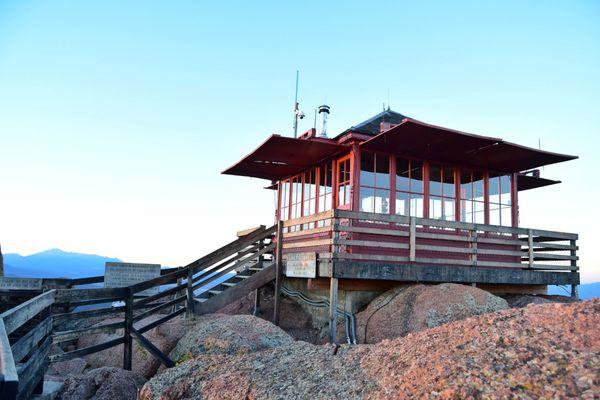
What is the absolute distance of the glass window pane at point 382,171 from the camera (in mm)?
12422

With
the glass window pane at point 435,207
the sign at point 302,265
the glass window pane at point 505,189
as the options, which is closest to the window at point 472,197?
the glass window pane at point 435,207

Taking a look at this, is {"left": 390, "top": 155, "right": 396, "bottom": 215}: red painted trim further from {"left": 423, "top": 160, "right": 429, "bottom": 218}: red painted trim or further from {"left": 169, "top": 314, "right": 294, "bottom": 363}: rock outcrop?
{"left": 169, "top": 314, "right": 294, "bottom": 363}: rock outcrop

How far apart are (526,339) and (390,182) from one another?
7.98 m

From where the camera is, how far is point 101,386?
709cm

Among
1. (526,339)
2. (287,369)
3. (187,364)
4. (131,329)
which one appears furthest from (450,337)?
(131,329)

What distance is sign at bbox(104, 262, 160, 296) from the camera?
11.7 m

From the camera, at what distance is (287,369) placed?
582 centimetres

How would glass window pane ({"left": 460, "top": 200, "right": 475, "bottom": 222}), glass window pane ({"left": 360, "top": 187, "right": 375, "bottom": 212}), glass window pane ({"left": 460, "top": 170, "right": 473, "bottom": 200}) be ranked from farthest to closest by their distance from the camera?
glass window pane ({"left": 460, "top": 170, "right": 473, "bottom": 200}) < glass window pane ({"left": 460, "top": 200, "right": 475, "bottom": 222}) < glass window pane ({"left": 360, "top": 187, "right": 375, "bottom": 212})

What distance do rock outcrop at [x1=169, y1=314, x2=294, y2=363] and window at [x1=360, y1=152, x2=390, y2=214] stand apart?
4636 millimetres

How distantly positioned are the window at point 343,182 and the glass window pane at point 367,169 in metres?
0.37

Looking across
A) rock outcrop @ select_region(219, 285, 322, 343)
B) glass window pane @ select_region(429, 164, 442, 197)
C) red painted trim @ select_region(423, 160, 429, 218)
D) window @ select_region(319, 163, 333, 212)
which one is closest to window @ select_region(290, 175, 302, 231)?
window @ select_region(319, 163, 333, 212)

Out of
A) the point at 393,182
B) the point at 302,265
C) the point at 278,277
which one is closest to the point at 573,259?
the point at 393,182

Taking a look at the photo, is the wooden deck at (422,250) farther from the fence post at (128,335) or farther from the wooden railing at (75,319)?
the fence post at (128,335)

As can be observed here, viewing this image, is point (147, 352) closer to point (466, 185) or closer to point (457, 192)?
point (457, 192)
